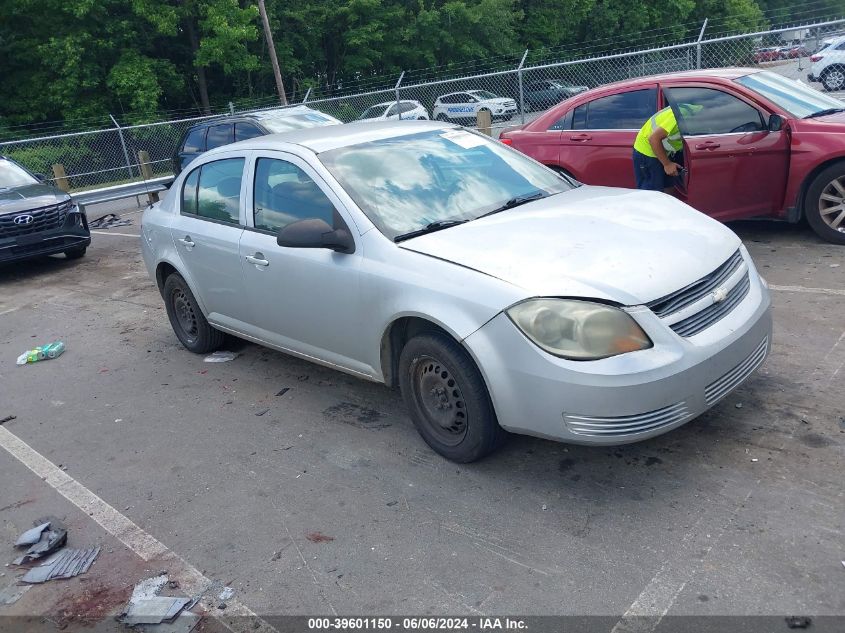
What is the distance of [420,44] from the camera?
128ft

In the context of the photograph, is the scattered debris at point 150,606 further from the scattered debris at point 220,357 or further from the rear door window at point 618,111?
the rear door window at point 618,111

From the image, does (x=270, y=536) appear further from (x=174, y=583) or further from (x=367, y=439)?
(x=367, y=439)

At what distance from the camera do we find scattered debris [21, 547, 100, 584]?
354 centimetres

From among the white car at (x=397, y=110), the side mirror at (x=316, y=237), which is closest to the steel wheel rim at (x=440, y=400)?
the side mirror at (x=316, y=237)

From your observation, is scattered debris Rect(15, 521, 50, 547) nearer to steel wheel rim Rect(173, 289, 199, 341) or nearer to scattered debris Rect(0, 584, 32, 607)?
scattered debris Rect(0, 584, 32, 607)

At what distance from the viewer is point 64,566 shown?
11.8 feet

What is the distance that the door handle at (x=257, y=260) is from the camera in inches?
190

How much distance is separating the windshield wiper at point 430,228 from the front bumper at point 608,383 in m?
0.81

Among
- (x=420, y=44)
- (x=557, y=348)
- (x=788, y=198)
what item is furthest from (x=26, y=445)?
(x=420, y=44)

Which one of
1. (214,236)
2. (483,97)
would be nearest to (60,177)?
(483,97)

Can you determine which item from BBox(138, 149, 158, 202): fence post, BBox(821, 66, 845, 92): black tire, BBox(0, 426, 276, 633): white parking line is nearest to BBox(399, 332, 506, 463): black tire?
BBox(0, 426, 276, 633): white parking line

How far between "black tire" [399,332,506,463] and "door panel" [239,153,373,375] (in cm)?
41

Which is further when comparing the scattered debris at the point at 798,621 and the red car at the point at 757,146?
the red car at the point at 757,146

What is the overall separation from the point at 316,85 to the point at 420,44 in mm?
5914
